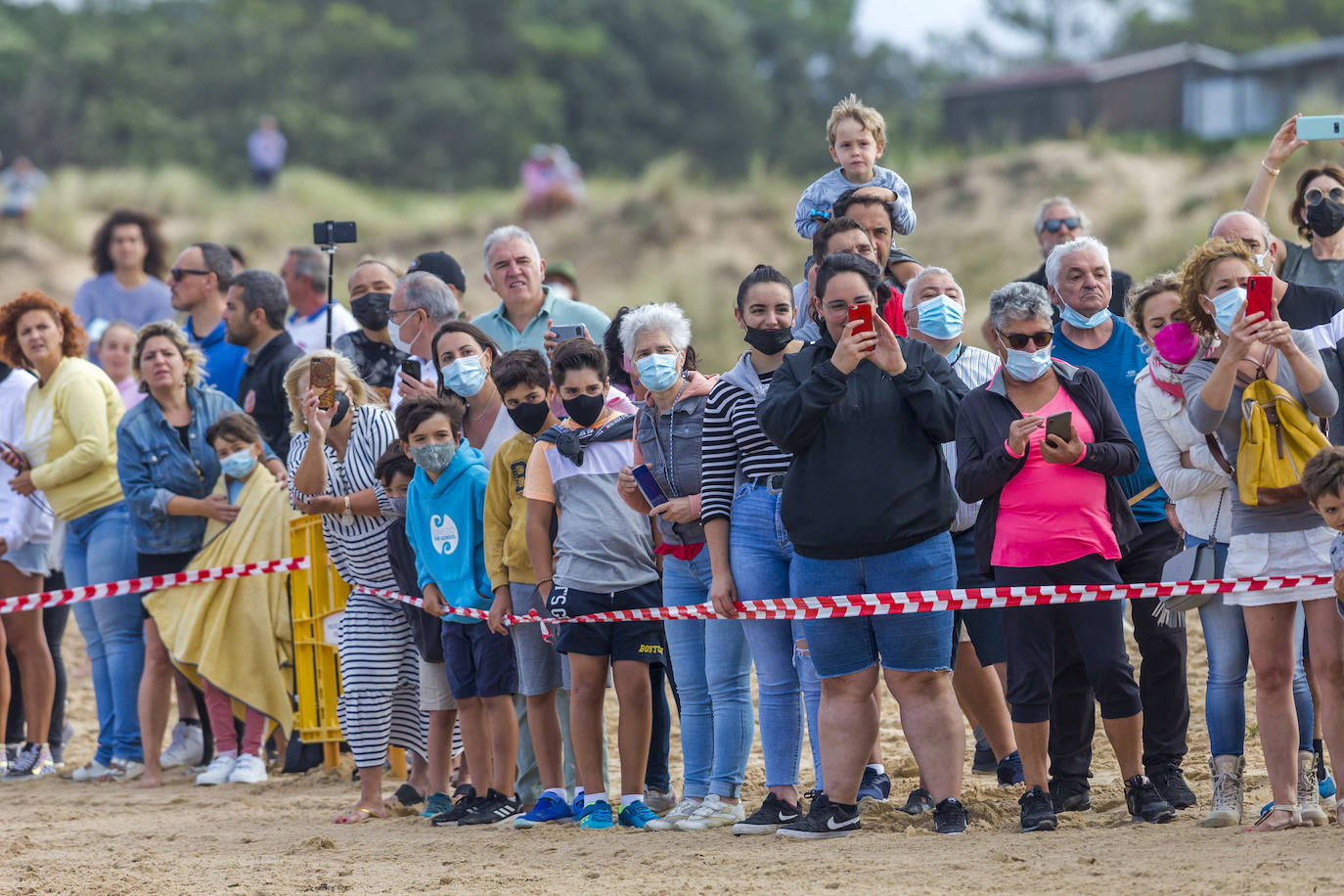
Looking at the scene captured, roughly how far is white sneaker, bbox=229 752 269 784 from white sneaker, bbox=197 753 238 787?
0.08ft

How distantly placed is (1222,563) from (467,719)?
3177mm

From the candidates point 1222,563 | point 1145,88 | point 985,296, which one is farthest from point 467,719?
point 1145,88

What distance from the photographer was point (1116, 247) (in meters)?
23.5

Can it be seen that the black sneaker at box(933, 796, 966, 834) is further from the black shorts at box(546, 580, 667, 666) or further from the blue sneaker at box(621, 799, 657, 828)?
the black shorts at box(546, 580, 667, 666)

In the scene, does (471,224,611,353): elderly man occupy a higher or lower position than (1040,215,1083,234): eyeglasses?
lower

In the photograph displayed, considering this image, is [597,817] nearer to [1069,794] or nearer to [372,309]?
[1069,794]

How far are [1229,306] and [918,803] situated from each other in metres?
2.20

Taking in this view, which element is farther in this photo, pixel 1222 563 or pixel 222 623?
pixel 222 623

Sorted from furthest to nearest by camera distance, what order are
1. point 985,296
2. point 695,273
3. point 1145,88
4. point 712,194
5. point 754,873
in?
point 1145,88, point 712,194, point 695,273, point 985,296, point 754,873

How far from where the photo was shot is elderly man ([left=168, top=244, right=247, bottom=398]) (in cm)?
978

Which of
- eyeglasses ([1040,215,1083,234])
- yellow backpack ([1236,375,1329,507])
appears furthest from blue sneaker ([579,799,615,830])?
eyeglasses ([1040,215,1083,234])

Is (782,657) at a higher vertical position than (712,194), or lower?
lower

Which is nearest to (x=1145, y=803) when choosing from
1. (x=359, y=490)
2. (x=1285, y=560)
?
(x=1285, y=560)

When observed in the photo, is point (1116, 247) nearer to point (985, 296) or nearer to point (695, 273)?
point (985, 296)
